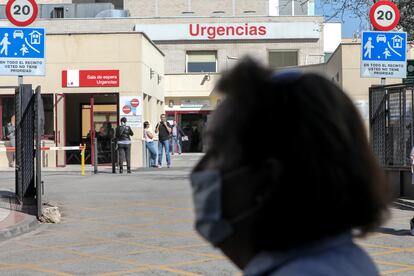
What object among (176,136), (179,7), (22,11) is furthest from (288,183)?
(179,7)

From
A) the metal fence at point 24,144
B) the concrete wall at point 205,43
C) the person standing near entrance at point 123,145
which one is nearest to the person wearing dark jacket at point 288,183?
the metal fence at point 24,144

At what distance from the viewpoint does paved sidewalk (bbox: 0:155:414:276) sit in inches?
264

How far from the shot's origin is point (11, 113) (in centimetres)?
2466

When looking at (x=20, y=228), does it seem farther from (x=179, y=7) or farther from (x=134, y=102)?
(x=179, y=7)

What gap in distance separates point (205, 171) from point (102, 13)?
4024 cm

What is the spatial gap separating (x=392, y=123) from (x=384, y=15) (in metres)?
2.19

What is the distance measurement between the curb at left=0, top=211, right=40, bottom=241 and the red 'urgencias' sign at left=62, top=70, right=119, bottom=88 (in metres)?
14.0

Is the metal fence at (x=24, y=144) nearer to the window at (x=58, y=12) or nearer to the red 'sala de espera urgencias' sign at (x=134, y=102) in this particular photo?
the red 'sala de espera urgencias' sign at (x=134, y=102)

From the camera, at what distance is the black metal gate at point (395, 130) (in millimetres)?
12562

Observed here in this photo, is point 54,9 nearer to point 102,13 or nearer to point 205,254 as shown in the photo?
point 102,13

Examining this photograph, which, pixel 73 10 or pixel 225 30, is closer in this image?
pixel 225 30

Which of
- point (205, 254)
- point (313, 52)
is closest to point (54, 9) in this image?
point (313, 52)

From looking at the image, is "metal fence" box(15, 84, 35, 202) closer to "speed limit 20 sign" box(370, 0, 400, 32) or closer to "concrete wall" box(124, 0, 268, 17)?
"speed limit 20 sign" box(370, 0, 400, 32)

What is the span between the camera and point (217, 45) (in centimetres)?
3819
